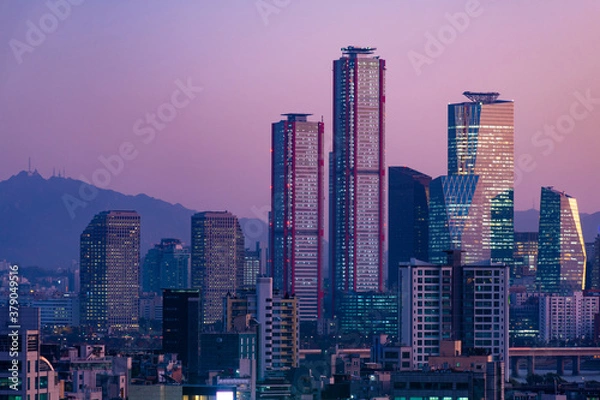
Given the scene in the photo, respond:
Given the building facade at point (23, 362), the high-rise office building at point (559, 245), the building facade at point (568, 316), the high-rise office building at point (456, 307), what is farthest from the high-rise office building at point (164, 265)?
the building facade at point (23, 362)

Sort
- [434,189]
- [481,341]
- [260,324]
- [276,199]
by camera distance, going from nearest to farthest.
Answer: [481,341], [260,324], [276,199], [434,189]

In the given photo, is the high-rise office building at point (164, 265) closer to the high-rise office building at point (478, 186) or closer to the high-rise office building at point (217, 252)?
the high-rise office building at point (217, 252)

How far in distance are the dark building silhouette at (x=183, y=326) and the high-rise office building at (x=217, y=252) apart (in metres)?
58.4

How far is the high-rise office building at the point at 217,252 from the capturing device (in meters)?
143

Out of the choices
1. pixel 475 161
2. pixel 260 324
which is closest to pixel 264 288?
pixel 260 324

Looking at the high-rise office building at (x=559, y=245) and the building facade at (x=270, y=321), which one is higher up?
the high-rise office building at (x=559, y=245)

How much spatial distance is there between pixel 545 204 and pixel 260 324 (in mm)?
103337

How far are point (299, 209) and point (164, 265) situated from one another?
1439 cm

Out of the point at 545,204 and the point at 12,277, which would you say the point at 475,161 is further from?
the point at 12,277

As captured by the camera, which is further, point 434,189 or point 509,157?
point 509,157

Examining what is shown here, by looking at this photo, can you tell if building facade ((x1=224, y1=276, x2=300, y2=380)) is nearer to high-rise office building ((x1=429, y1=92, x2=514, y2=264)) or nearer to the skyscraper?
the skyscraper

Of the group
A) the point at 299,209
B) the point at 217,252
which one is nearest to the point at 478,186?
the point at 299,209

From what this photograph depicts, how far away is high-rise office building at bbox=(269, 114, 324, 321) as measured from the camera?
14712cm

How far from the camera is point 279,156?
502ft
